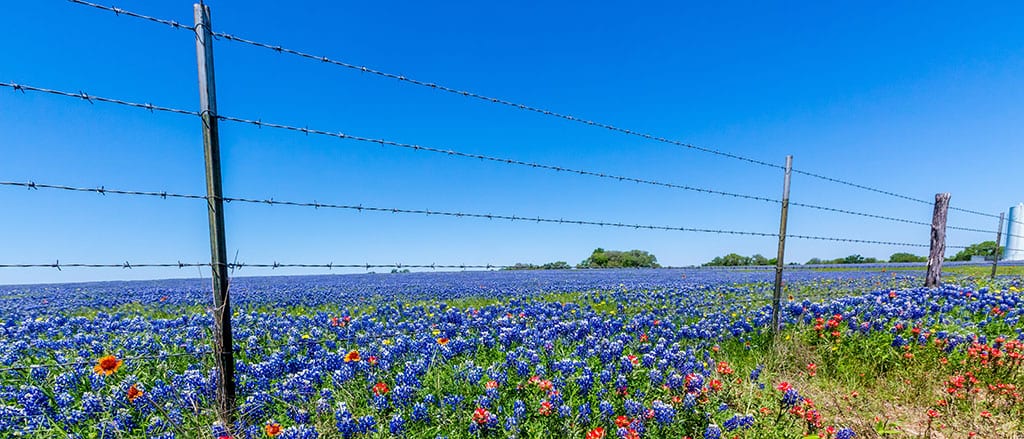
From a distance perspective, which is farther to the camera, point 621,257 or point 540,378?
point 621,257

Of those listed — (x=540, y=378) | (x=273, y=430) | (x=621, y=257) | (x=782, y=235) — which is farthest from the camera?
(x=621, y=257)

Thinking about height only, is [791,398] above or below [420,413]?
above

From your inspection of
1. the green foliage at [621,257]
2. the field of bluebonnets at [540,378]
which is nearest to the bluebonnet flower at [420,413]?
the field of bluebonnets at [540,378]

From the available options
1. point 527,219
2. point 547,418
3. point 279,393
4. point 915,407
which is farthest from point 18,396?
point 915,407

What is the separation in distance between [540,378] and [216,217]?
2.53m

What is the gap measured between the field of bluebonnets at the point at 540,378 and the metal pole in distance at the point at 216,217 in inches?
8.0

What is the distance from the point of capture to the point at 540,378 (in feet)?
11.0

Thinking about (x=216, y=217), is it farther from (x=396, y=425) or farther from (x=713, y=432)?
(x=713, y=432)

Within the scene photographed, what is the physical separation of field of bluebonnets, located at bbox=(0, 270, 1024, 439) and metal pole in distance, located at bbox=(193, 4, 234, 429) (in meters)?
0.20

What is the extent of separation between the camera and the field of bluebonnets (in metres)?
2.74

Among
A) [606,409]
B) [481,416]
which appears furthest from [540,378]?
[481,416]

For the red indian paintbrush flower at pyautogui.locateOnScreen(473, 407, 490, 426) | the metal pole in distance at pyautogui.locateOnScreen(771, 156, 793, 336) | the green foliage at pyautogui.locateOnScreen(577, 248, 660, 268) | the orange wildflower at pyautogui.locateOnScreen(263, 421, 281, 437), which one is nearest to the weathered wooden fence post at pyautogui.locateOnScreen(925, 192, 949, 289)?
the metal pole in distance at pyautogui.locateOnScreen(771, 156, 793, 336)

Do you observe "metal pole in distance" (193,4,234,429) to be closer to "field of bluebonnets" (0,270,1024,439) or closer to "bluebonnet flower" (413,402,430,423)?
"field of bluebonnets" (0,270,1024,439)

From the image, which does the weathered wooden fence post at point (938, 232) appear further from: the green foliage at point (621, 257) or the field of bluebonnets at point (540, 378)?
the green foliage at point (621, 257)
